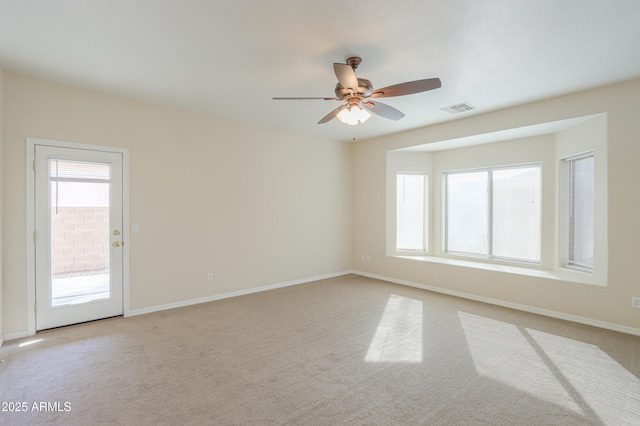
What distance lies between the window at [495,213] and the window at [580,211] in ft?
1.37

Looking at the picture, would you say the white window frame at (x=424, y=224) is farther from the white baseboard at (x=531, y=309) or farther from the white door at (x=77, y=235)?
the white door at (x=77, y=235)

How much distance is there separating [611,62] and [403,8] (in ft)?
7.65

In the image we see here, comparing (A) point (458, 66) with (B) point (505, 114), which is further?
(B) point (505, 114)

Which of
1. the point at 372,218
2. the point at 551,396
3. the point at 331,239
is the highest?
the point at 372,218

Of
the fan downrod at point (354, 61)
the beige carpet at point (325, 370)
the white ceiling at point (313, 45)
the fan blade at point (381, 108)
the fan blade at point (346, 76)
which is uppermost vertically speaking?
the white ceiling at point (313, 45)

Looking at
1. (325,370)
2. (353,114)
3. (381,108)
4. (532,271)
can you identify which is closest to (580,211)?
(532,271)

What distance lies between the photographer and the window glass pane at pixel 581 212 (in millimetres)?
4102

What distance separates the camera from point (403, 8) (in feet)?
7.24

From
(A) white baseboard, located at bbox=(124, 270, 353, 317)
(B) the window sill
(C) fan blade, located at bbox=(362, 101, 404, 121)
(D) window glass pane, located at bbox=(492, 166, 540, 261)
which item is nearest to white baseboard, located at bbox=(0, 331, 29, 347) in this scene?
(A) white baseboard, located at bbox=(124, 270, 353, 317)

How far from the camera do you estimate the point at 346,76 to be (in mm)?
2566

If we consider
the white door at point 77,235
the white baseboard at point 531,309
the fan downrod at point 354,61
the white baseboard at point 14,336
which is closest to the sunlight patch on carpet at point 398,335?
the white baseboard at point 531,309

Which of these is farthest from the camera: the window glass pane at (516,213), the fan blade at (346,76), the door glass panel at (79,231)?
the window glass pane at (516,213)

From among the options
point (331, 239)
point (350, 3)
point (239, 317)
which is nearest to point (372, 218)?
point (331, 239)

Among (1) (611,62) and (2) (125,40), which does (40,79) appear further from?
(1) (611,62)
